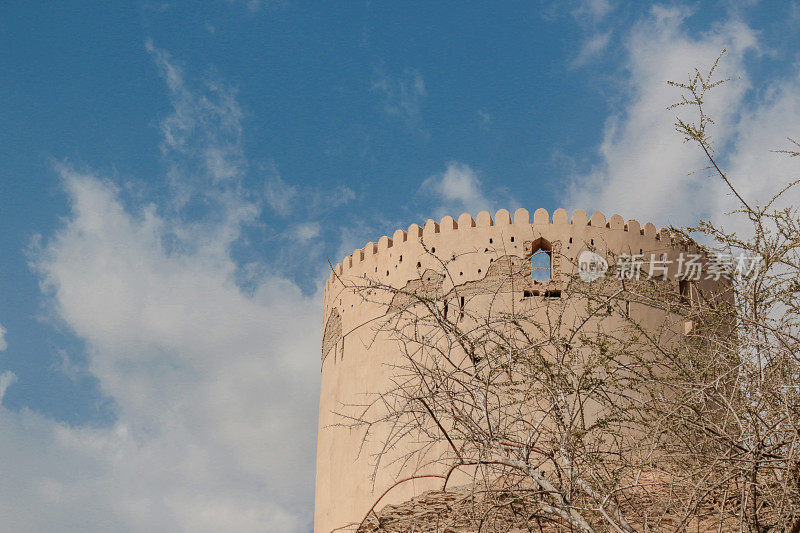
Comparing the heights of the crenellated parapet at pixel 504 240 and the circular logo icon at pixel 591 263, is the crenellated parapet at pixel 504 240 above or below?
above

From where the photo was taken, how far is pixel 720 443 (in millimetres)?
5203

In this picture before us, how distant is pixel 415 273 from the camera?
40.7 feet

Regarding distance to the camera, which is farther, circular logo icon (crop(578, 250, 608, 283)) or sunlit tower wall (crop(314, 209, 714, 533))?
sunlit tower wall (crop(314, 209, 714, 533))

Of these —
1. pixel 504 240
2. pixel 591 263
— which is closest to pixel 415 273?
pixel 504 240

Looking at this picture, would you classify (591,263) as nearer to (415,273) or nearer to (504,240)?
(504,240)

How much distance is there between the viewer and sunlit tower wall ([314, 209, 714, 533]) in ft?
38.8

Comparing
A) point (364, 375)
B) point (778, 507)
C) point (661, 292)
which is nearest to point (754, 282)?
point (661, 292)

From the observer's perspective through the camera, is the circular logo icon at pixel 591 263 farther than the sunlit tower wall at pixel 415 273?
No

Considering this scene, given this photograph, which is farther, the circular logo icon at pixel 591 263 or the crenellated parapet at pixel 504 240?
the crenellated parapet at pixel 504 240

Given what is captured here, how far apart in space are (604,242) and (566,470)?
641 centimetres

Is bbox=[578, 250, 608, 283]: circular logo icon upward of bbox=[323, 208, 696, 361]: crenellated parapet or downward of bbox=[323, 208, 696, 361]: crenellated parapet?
downward

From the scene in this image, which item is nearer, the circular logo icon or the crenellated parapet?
the circular logo icon

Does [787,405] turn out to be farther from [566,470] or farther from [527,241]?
[527,241]

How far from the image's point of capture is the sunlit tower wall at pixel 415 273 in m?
11.8
